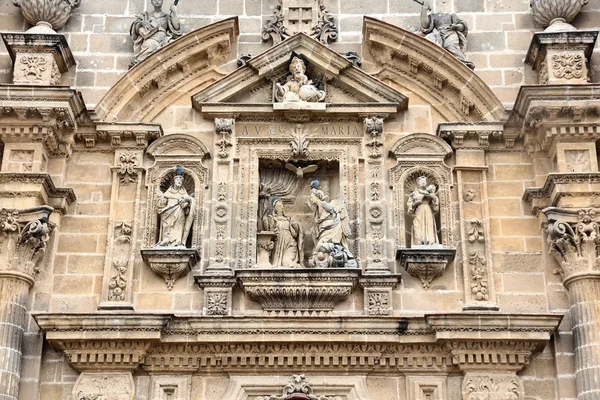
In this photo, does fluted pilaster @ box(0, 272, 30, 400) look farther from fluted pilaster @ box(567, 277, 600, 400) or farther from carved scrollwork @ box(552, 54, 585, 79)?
carved scrollwork @ box(552, 54, 585, 79)

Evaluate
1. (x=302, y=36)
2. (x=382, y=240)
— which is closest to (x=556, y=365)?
(x=382, y=240)

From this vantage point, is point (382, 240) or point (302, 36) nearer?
point (382, 240)

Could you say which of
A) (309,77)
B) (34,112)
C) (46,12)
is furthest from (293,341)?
(46,12)

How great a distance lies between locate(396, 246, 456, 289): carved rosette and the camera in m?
12.2

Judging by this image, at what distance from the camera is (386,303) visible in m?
12.1

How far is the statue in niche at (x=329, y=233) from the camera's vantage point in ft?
40.3

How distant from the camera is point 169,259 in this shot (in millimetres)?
12281

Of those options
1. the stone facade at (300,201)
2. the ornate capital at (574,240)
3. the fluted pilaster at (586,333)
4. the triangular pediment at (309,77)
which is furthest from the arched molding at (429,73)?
the fluted pilaster at (586,333)

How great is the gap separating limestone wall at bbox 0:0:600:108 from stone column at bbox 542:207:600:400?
2.05m

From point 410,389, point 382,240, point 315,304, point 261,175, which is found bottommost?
point 410,389

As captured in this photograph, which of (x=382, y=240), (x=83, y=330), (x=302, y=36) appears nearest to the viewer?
(x=83, y=330)

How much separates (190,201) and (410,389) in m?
3.39

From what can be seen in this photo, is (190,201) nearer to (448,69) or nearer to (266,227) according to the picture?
(266,227)

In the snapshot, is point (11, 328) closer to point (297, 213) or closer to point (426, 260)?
point (297, 213)
